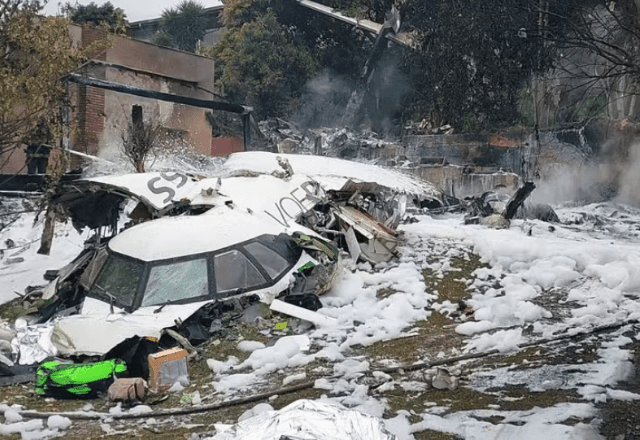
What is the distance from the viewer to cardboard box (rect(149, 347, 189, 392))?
6328 millimetres

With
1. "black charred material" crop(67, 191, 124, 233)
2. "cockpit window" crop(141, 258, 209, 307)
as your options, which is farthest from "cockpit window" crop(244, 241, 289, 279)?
"black charred material" crop(67, 191, 124, 233)

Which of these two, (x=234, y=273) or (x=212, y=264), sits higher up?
(x=212, y=264)

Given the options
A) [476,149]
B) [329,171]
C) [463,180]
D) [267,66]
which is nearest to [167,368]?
[329,171]

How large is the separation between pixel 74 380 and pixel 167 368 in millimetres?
841

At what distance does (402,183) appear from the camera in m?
13.4

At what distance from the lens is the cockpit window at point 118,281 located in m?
7.93

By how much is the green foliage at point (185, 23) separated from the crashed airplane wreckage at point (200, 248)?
28.5m

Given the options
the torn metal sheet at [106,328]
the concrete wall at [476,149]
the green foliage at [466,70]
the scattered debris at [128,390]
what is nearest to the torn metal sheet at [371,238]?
the torn metal sheet at [106,328]

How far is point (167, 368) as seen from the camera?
644 centimetres

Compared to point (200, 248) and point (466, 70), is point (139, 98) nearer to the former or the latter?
point (466, 70)

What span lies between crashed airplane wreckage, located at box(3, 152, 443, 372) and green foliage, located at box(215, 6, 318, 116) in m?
18.9

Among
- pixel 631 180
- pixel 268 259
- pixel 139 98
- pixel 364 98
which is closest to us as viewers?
pixel 268 259

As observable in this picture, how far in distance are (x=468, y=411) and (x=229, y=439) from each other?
2.39 m

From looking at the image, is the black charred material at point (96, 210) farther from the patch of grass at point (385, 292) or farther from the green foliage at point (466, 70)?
the green foliage at point (466, 70)
